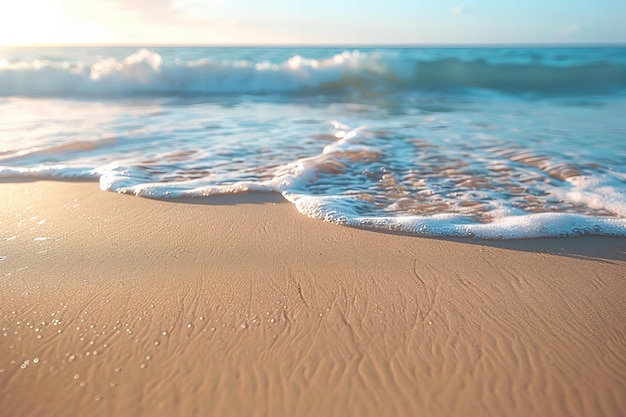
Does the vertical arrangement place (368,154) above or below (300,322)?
above

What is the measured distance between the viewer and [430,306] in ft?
7.01

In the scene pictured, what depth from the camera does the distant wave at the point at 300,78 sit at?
1375cm

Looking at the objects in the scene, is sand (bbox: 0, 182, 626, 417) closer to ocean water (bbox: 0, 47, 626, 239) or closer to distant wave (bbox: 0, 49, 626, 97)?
ocean water (bbox: 0, 47, 626, 239)

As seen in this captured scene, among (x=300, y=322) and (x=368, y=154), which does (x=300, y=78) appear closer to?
(x=368, y=154)

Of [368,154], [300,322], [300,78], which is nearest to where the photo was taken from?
[300,322]

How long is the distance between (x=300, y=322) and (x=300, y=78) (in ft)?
43.3

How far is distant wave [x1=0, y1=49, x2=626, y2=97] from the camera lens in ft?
45.1

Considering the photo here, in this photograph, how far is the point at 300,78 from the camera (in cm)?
1442

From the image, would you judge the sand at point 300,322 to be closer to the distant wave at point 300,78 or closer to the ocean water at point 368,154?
the ocean water at point 368,154

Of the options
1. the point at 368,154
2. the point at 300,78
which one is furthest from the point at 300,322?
the point at 300,78

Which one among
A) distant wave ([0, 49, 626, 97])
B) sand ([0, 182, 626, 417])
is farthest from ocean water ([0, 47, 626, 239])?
distant wave ([0, 49, 626, 97])

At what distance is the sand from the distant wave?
10.9 meters

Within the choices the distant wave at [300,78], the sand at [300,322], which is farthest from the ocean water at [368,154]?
the distant wave at [300,78]

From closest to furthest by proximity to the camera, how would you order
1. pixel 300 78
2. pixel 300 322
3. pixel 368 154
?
pixel 300 322 < pixel 368 154 < pixel 300 78
